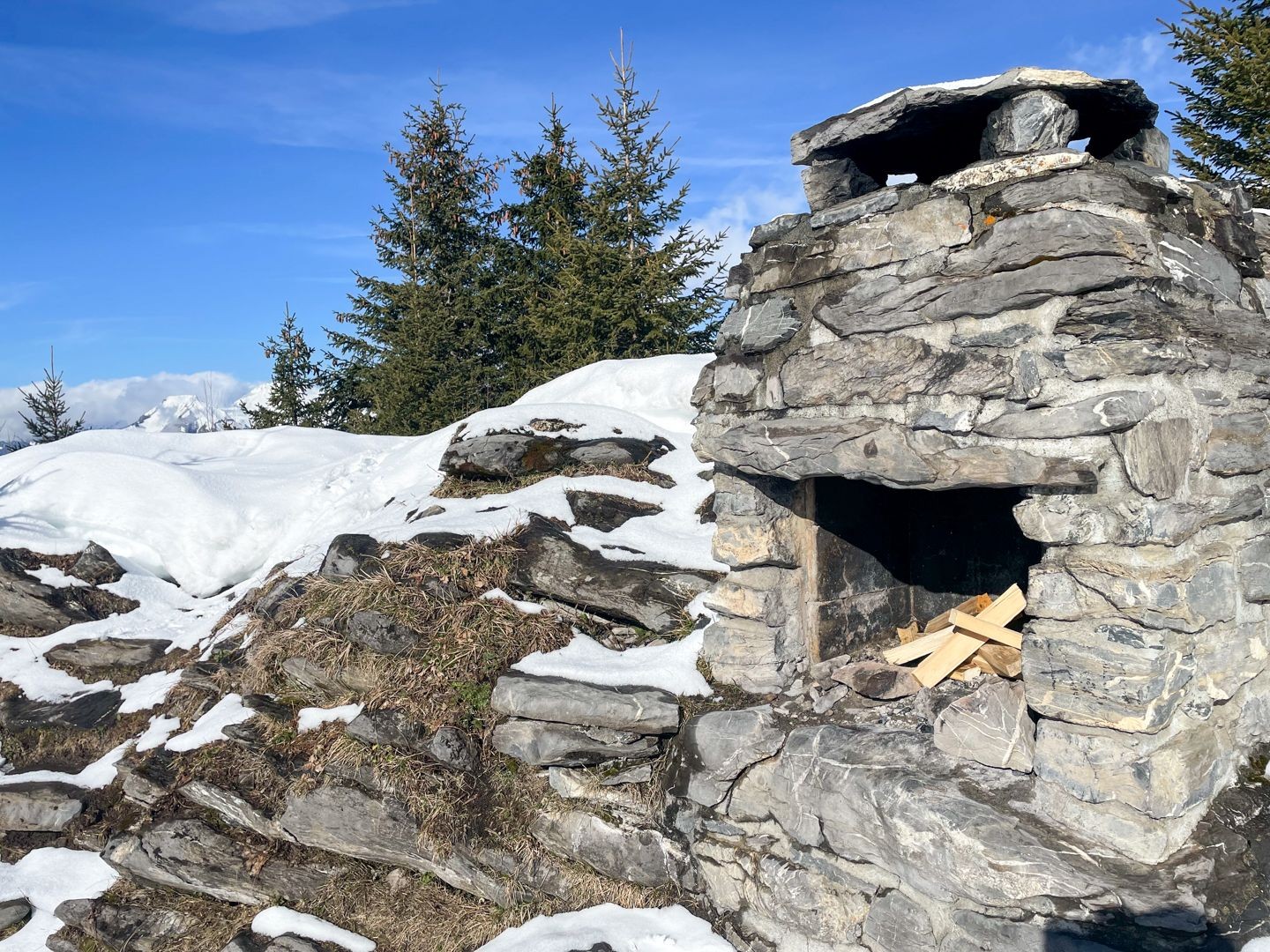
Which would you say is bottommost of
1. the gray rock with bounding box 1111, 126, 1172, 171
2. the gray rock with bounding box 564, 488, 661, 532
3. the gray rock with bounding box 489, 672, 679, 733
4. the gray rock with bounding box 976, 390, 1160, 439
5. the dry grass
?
the gray rock with bounding box 489, 672, 679, 733

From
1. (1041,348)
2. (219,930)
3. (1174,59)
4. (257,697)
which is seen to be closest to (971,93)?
(1041,348)

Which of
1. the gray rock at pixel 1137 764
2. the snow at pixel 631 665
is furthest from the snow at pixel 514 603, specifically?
the gray rock at pixel 1137 764

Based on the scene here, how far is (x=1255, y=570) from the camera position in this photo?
3.74m

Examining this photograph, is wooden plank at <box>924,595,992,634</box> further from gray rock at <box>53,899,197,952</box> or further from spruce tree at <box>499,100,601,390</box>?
spruce tree at <box>499,100,601,390</box>

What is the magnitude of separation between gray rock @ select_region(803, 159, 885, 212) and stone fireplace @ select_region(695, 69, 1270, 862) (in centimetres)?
1

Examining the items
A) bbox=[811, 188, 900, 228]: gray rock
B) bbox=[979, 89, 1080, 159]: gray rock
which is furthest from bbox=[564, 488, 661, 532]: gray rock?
bbox=[979, 89, 1080, 159]: gray rock

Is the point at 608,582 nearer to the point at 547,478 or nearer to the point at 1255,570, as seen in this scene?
the point at 547,478

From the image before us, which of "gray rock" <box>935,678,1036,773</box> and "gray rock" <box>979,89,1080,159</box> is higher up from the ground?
"gray rock" <box>979,89,1080,159</box>

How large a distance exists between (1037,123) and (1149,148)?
0.74 metres

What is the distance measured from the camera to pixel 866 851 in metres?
3.92

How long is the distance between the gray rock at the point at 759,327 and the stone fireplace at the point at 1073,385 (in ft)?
0.05

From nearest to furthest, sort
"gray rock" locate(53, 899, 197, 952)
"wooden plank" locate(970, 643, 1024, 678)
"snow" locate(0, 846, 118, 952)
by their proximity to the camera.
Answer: "wooden plank" locate(970, 643, 1024, 678) → "gray rock" locate(53, 899, 197, 952) → "snow" locate(0, 846, 118, 952)

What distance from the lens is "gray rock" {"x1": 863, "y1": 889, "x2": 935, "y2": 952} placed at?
3.71 meters

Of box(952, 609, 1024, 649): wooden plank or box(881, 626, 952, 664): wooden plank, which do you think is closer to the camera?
box(952, 609, 1024, 649): wooden plank
